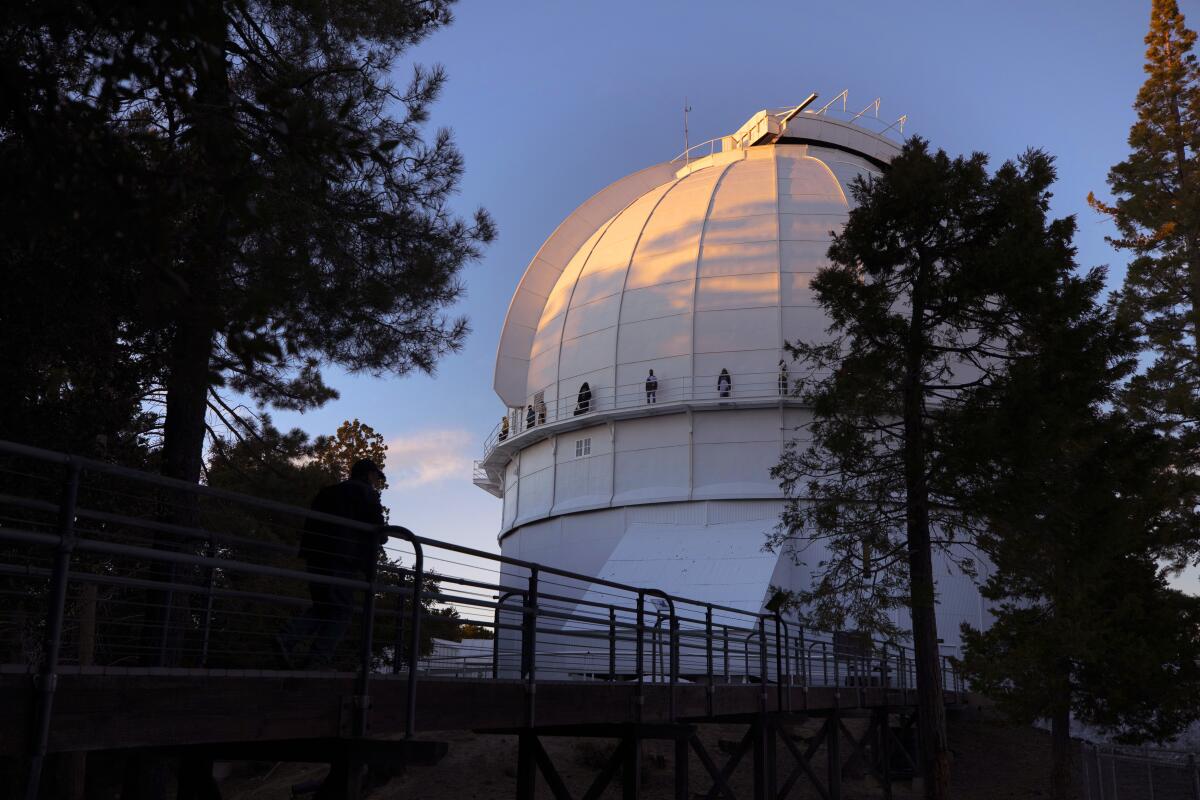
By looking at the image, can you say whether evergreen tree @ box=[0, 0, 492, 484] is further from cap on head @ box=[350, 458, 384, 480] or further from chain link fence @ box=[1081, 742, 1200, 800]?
chain link fence @ box=[1081, 742, 1200, 800]

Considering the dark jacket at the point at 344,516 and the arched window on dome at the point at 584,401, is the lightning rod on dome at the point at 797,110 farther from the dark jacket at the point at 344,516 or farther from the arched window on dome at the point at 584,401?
the dark jacket at the point at 344,516

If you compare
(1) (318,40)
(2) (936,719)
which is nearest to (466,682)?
(1) (318,40)

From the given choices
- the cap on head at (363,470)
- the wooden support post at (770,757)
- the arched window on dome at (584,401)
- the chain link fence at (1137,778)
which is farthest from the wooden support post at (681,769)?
the arched window on dome at (584,401)

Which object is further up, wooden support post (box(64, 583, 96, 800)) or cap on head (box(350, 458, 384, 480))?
cap on head (box(350, 458, 384, 480))

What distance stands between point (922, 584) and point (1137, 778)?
5007 mm

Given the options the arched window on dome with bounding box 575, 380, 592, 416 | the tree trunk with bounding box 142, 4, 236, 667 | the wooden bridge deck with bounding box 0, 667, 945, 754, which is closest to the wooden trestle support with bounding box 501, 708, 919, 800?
the wooden bridge deck with bounding box 0, 667, 945, 754

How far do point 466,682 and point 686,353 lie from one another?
24463mm

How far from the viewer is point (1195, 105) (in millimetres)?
29719

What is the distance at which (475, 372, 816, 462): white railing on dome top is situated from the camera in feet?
99.7

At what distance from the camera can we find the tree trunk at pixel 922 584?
610 inches

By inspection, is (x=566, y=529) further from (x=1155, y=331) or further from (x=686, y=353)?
(x=1155, y=331)

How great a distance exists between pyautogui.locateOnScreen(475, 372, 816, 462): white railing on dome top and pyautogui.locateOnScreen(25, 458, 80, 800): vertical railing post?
25.8 meters

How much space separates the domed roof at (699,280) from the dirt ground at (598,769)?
35.6ft

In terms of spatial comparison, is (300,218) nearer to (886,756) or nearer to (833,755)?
(833,755)
